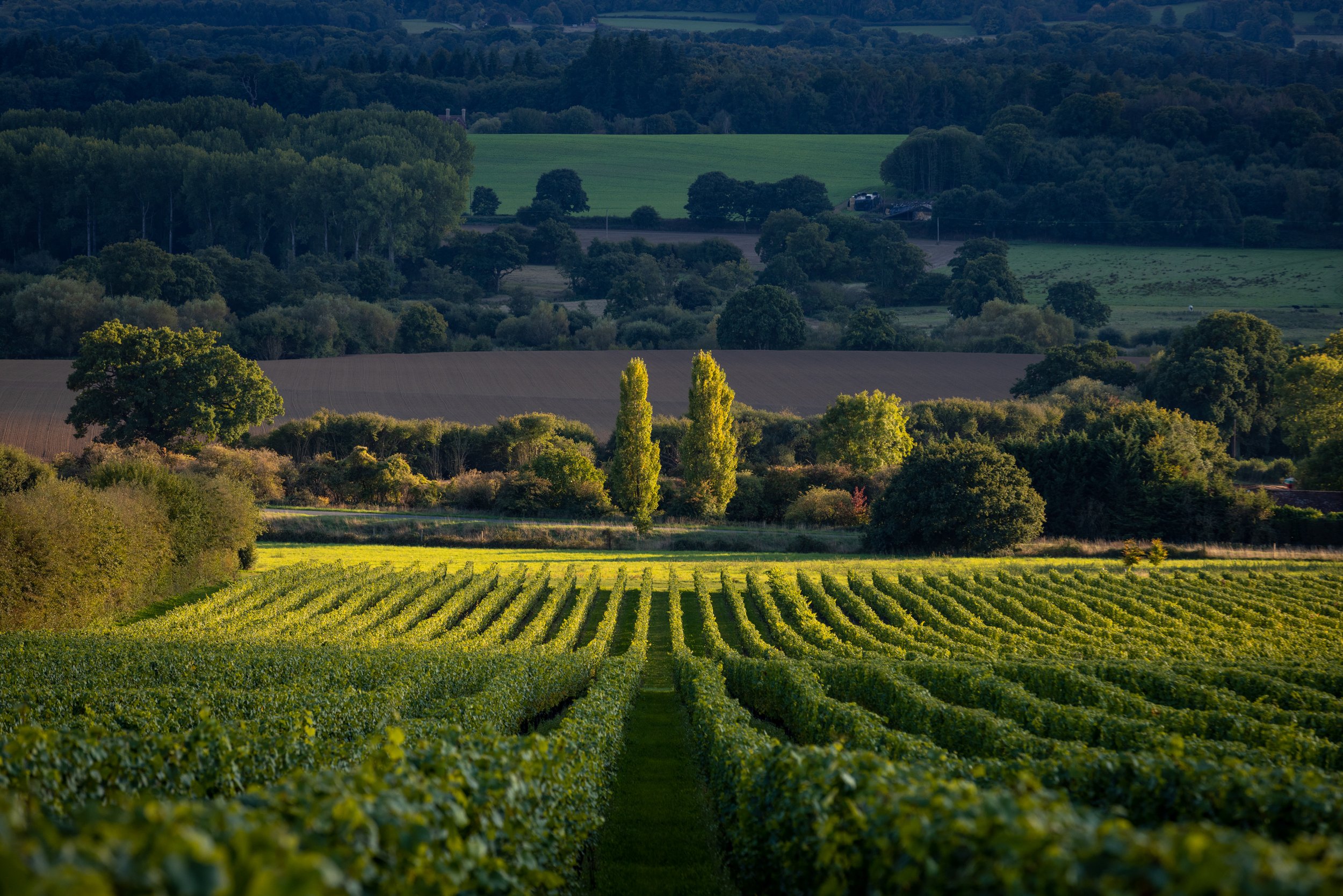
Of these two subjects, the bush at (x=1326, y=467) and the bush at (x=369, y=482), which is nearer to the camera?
the bush at (x=1326, y=467)

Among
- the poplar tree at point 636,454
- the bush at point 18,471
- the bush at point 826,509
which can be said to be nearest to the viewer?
the bush at point 18,471

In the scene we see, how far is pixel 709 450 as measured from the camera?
61.5 metres

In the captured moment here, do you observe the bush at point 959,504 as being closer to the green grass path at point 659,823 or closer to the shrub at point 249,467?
the green grass path at point 659,823

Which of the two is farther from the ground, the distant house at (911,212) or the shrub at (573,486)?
the distant house at (911,212)

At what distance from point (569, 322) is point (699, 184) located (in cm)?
4808

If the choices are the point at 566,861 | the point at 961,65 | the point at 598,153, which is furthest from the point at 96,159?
the point at 961,65

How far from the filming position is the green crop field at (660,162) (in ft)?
493

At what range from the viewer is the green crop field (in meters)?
150

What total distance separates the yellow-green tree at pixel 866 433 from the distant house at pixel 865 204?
82.1 meters

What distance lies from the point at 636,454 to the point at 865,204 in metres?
96.9

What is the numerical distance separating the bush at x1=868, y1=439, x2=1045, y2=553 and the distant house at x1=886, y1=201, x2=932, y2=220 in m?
91.9

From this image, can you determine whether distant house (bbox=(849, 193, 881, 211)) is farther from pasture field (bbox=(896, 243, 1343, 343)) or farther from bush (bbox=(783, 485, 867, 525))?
bush (bbox=(783, 485, 867, 525))

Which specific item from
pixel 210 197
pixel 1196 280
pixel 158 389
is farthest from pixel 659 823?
pixel 210 197

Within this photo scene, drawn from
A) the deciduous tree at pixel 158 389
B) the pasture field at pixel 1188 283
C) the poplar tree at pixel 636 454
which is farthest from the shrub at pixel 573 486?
the pasture field at pixel 1188 283
